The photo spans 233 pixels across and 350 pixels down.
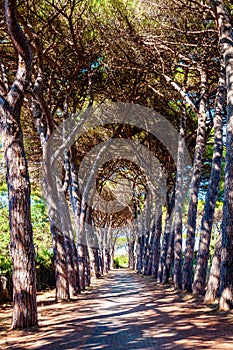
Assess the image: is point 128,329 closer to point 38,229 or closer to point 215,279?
point 215,279

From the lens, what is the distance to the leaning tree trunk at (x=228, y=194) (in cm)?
815

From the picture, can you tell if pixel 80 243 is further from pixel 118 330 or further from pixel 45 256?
pixel 118 330

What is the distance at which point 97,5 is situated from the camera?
12.3 metres

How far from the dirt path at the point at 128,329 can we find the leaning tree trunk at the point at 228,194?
52cm

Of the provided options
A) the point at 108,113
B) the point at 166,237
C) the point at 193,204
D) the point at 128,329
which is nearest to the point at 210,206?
the point at 193,204

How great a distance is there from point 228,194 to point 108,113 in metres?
9.17

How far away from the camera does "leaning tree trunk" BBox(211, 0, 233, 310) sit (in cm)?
815

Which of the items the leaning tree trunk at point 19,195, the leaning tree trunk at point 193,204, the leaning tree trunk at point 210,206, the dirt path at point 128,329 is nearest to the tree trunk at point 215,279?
the dirt path at point 128,329

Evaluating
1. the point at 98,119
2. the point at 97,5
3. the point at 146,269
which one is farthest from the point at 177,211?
the point at 146,269

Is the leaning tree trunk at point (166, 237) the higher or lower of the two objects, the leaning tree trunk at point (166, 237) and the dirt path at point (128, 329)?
the higher

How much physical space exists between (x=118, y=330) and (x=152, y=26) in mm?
9038

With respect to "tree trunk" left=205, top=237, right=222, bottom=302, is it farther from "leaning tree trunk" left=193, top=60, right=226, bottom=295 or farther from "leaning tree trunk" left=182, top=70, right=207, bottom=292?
"leaning tree trunk" left=182, top=70, right=207, bottom=292

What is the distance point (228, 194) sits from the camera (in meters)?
8.43

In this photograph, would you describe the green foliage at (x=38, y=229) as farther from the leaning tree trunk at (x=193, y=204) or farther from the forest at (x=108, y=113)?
the leaning tree trunk at (x=193, y=204)
